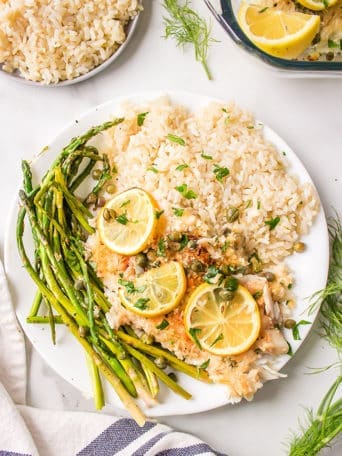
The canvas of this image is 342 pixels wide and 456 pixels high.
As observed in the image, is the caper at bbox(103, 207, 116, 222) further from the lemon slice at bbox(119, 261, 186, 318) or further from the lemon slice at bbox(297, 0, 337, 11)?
the lemon slice at bbox(297, 0, 337, 11)

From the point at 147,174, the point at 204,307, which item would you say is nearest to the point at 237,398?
the point at 204,307

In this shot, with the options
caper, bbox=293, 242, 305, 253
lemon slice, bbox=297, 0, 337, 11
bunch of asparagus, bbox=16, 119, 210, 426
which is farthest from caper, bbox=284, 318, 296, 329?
lemon slice, bbox=297, 0, 337, 11

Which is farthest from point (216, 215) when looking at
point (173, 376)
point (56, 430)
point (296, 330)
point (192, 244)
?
point (56, 430)

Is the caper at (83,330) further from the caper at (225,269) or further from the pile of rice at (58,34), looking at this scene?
the pile of rice at (58,34)

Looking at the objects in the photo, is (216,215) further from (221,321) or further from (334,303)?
(334,303)

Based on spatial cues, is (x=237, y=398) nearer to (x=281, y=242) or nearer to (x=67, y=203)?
(x=281, y=242)
